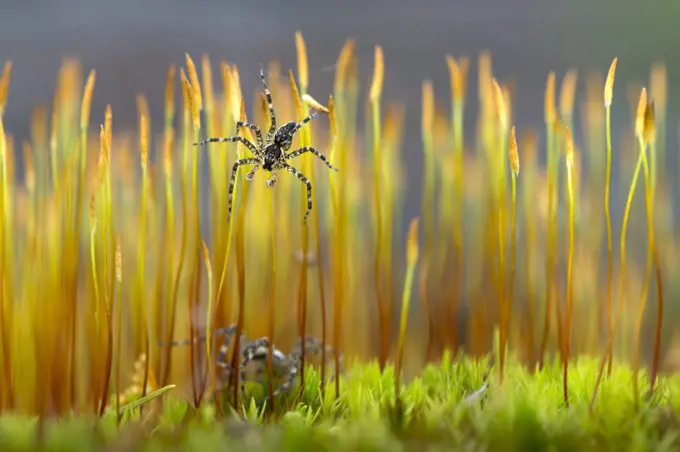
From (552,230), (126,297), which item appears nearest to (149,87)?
(126,297)

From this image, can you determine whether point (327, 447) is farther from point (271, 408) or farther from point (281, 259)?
point (281, 259)

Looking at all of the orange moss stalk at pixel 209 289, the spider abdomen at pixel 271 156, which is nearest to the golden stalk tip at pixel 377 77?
the spider abdomen at pixel 271 156

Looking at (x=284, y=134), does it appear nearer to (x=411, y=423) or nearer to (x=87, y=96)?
(x=87, y=96)

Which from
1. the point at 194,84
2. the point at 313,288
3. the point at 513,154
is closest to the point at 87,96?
the point at 194,84

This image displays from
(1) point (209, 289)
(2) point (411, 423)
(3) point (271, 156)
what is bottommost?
(2) point (411, 423)

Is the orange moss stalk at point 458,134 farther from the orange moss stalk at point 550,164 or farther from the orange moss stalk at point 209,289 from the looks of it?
the orange moss stalk at point 209,289

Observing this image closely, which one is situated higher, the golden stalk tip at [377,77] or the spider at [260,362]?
the golden stalk tip at [377,77]

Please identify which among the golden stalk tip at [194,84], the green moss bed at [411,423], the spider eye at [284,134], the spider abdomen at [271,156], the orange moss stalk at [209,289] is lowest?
the green moss bed at [411,423]

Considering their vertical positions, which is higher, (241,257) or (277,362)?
(241,257)

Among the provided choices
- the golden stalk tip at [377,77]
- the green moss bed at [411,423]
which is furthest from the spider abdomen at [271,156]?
the green moss bed at [411,423]

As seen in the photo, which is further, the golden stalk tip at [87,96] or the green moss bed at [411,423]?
the golden stalk tip at [87,96]
